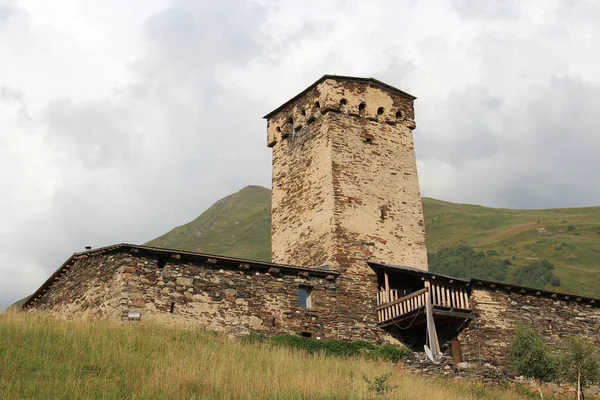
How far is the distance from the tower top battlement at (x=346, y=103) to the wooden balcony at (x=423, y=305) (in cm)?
704

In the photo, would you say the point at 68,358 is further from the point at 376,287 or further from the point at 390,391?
the point at 376,287

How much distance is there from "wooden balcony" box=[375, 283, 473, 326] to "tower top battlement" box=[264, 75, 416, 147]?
7038 mm

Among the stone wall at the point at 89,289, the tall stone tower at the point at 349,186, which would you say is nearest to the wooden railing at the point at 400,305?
the tall stone tower at the point at 349,186

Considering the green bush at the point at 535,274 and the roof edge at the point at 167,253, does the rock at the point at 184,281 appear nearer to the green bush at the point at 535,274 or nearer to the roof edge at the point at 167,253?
the roof edge at the point at 167,253

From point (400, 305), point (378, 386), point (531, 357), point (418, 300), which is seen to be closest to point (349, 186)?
point (400, 305)

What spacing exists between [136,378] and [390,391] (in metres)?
5.23

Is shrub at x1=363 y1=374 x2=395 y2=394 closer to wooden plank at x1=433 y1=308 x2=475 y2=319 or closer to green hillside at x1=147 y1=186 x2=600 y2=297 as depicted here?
wooden plank at x1=433 y1=308 x2=475 y2=319

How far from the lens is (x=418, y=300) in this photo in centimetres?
2192

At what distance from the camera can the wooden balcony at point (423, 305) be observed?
21828mm

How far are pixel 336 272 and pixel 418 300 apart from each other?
2859 mm

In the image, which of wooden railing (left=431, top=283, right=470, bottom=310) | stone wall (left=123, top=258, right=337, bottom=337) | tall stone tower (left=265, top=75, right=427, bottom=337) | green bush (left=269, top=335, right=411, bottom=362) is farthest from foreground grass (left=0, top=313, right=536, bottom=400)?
tall stone tower (left=265, top=75, right=427, bottom=337)

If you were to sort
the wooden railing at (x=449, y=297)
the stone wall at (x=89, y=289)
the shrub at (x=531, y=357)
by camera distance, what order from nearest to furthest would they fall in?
1. the stone wall at (x=89, y=289)
2. the shrub at (x=531, y=357)
3. the wooden railing at (x=449, y=297)

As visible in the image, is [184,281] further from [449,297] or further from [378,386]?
[449,297]

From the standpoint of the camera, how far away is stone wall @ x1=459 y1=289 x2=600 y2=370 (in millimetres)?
22484
